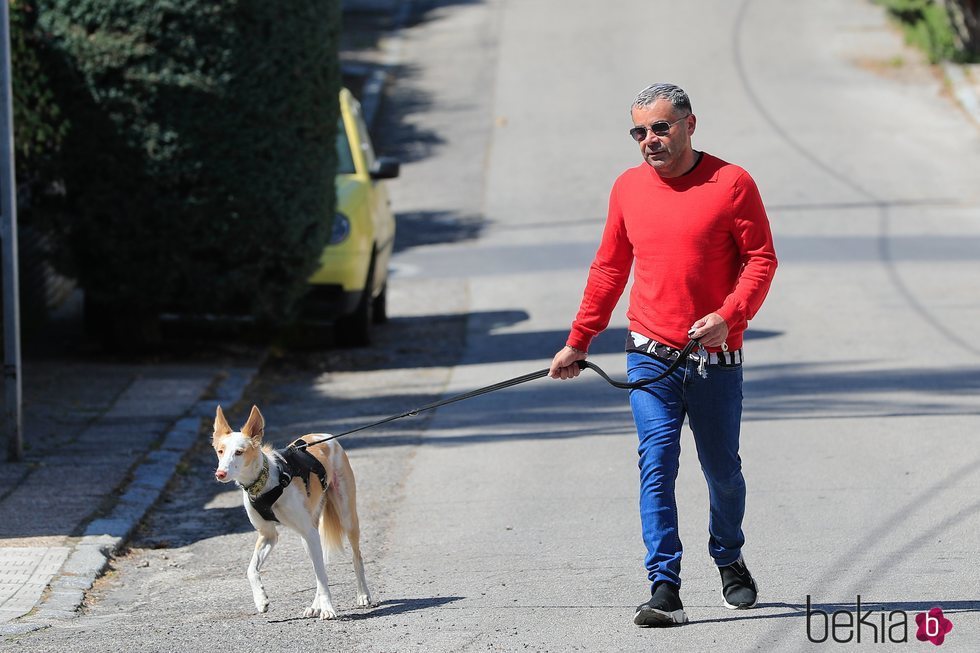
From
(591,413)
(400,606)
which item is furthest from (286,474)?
(591,413)

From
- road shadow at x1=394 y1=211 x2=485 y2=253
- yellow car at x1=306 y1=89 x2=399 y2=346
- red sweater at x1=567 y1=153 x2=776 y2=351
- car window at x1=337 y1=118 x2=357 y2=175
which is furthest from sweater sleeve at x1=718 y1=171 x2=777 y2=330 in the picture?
road shadow at x1=394 y1=211 x2=485 y2=253

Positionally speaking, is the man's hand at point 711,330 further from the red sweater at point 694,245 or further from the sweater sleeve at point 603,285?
the sweater sleeve at point 603,285

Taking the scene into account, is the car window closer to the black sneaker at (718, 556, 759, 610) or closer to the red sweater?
the red sweater

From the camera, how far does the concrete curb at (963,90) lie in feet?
84.8

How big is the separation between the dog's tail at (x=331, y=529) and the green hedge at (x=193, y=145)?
238 inches

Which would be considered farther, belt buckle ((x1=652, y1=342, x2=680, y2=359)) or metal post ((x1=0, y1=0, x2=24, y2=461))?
metal post ((x1=0, y1=0, x2=24, y2=461))

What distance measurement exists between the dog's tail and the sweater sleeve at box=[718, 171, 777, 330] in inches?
75.8

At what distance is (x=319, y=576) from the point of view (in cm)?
599

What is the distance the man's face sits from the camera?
5.49m

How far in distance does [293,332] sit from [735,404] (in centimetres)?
953

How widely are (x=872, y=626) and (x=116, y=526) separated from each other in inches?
160

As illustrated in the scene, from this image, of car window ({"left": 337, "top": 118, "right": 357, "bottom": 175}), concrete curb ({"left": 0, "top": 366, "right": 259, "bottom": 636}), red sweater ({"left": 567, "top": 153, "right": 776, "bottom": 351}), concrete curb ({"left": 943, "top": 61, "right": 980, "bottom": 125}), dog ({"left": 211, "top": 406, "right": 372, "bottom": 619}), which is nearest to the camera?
red sweater ({"left": 567, "top": 153, "right": 776, "bottom": 351})

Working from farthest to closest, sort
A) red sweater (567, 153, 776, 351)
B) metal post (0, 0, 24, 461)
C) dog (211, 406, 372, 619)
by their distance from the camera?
metal post (0, 0, 24, 461) < dog (211, 406, 372, 619) < red sweater (567, 153, 776, 351)

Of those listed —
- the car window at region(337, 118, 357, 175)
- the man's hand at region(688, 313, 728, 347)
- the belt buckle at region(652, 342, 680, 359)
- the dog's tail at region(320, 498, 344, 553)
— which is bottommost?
the dog's tail at region(320, 498, 344, 553)
